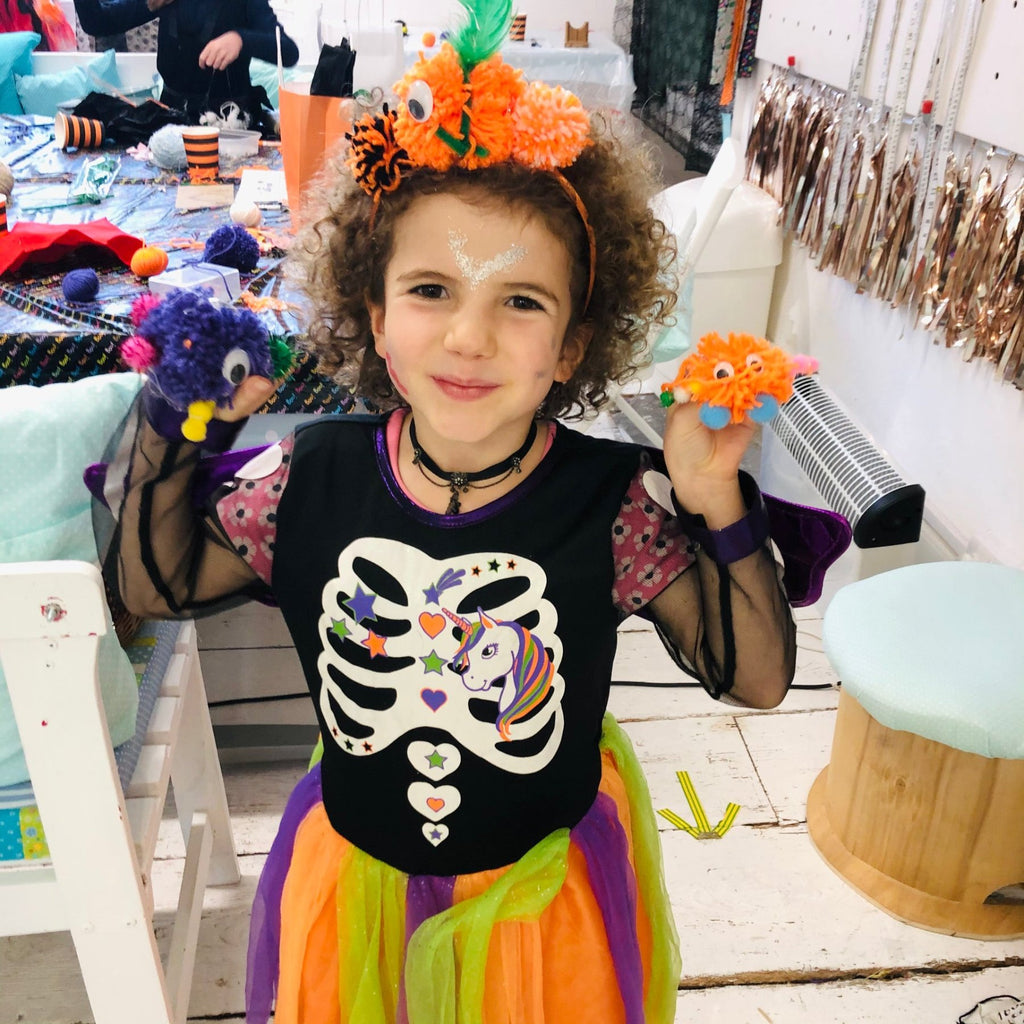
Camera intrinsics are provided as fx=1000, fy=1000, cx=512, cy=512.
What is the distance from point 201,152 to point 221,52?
126 cm

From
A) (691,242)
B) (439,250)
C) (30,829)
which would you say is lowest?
(30,829)

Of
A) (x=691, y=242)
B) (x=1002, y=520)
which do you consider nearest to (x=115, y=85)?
(x=691, y=242)

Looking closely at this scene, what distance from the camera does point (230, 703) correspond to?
1583 millimetres

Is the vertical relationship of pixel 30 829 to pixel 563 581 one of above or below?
below

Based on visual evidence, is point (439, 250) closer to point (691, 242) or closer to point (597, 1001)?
point (597, 1001)

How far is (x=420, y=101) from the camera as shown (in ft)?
2.12

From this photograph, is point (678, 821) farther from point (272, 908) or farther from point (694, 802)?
point (272, 908)

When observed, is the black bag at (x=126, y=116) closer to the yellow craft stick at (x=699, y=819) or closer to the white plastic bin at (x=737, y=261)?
the white plastic bin at (x=737, y=261)

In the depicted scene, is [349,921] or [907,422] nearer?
[349,921]

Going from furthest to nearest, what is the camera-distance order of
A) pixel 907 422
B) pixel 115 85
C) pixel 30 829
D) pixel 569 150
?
pixel 115 85 → pixel 907 422 → pixel 30 829 → pixel 569 150

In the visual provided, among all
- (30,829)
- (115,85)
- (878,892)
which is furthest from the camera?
(115,85)

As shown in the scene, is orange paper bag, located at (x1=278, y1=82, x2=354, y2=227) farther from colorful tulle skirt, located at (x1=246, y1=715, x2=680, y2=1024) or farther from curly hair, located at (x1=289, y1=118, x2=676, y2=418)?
colorful tulle skirt, located at (x1=246, y1=715, x2=680, y2=1024)

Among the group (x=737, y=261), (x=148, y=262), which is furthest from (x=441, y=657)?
(x=737, y=261)

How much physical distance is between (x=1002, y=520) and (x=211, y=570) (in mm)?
1376
